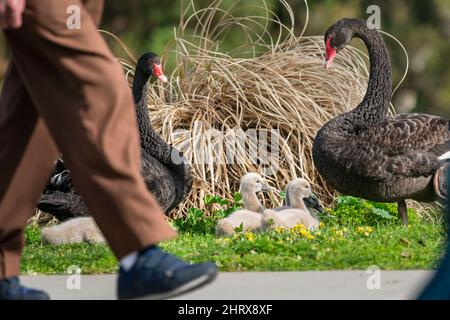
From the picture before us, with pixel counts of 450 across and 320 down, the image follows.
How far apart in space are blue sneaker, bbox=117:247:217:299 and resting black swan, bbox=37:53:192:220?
4011 millimetres

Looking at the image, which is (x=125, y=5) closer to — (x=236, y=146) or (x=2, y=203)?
(x=236, y=146)

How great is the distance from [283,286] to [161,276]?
117 cm

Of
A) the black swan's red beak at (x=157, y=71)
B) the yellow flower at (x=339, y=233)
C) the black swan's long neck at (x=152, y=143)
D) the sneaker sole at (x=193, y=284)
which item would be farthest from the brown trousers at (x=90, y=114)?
the black swan's red beak at (x=157, y=71)

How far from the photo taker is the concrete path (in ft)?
13.7

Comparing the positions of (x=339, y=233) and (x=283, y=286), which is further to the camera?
(x=339, y=233)

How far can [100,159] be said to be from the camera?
3.45 metres

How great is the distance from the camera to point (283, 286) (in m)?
4.50

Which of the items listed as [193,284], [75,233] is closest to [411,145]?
[75,233]

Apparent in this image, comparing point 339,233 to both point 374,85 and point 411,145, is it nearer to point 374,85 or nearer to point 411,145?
point 411,145

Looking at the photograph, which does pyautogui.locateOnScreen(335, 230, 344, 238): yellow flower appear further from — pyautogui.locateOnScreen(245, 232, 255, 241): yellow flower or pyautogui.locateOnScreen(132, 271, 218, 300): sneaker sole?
pyautogui.locateOnScreen(132, 271, 218, 300): sneaker sole

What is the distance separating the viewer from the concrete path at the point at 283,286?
416 cm

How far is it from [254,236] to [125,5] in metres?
12.3

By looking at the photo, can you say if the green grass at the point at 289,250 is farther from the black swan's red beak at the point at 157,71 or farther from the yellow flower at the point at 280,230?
the black swan's red beak at the point at 157,71

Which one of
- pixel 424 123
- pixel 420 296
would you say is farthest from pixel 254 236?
pixel 420 296
